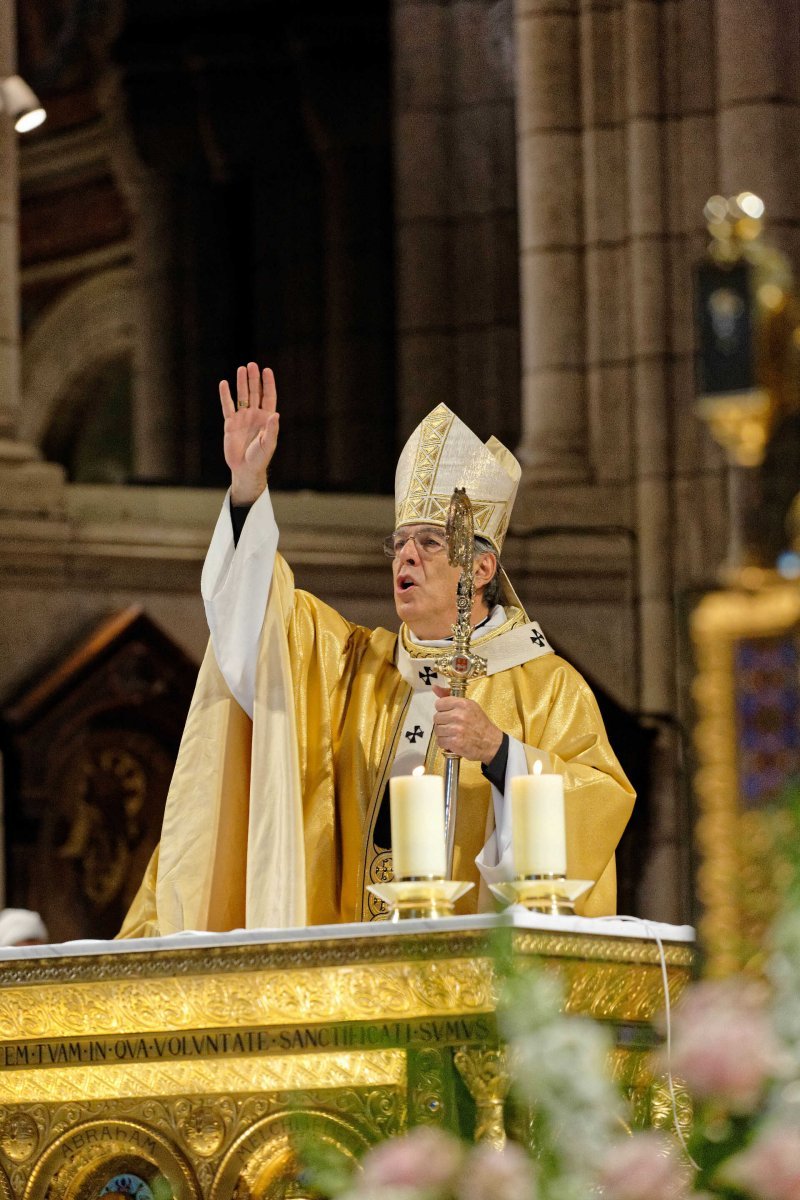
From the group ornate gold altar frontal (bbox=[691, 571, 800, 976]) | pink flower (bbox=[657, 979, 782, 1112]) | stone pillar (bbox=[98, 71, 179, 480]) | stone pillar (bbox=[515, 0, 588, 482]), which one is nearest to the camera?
pink flower (bbox=[657, 979, 782, 1112])

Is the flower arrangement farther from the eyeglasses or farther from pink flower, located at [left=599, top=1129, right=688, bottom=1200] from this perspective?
the eyeglasses

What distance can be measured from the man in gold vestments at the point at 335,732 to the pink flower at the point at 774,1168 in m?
2.44

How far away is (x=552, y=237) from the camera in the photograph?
10.7 m

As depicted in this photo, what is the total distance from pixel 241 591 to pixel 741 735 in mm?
2811

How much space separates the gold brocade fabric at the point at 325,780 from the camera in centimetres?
482

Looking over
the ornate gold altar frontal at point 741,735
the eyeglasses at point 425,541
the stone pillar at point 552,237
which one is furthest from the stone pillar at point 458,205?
the ornate gold altar frontal at point 741,735

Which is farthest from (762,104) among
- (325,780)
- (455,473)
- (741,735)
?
(741,735)

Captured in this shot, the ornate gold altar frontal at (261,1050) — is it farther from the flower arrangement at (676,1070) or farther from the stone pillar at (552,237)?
the stone pillar at (552,237)

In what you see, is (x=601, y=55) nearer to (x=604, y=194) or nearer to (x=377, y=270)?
(x=604, y=194)

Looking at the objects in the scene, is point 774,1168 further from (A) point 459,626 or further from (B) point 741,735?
(A) point 459,626

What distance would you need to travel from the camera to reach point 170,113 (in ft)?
42.7

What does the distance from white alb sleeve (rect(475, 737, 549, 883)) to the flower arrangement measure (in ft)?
Result: 7.71

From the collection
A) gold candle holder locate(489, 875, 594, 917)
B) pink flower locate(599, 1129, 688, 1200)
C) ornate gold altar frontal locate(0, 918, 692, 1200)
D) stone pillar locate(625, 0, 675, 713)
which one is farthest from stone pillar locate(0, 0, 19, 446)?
pink flower locate(599, 1129, 688, 1200)

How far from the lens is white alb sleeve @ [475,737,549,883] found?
466 cm
